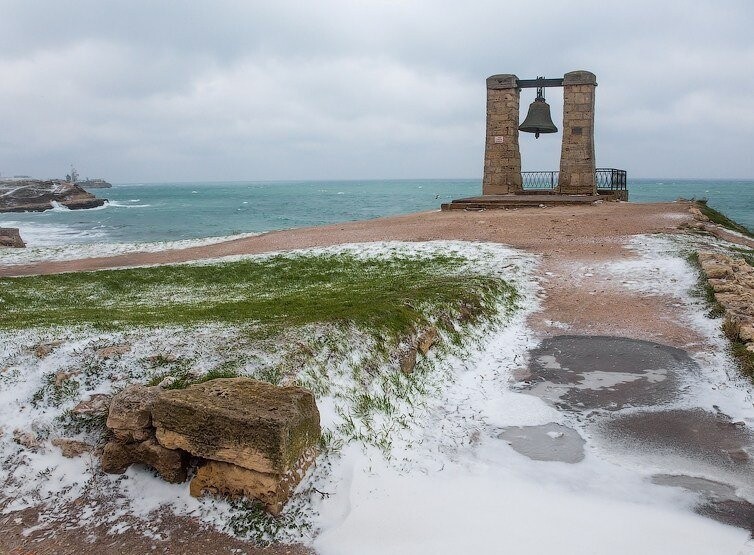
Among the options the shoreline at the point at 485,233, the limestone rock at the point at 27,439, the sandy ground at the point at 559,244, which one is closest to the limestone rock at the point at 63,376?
the limestone rock at the point at 27,439

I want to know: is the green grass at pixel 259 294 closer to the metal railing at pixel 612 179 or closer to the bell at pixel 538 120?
the bell at pixel 538 120

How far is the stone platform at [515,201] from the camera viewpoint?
23.3m

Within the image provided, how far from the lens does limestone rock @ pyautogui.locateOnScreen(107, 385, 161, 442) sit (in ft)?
18.8

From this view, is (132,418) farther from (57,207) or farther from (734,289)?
(57,207)

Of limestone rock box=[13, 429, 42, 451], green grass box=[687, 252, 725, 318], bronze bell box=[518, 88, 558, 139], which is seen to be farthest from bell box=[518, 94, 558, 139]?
limestone rock box=[13, 429, 42, 451]

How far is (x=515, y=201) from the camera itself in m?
23.5

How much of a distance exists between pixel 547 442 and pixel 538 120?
19.4m

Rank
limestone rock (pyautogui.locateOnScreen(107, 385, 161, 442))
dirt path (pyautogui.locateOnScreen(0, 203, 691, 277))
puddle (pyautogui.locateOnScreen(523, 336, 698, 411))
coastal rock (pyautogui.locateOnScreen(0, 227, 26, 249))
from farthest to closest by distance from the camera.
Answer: coastal rock (pyautogui.locateOnScreen(0, 227, 26, 249))
dirt path (pyautogui.locateOnScreen(0, 203, 691, 277))
puddle (pyautogui.locateOnScreen(523, 336, 698, 411))
limestone rock (pyautogui.locateOnScreen(107, 385, 161, 442))

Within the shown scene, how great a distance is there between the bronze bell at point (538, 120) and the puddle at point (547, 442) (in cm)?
1870

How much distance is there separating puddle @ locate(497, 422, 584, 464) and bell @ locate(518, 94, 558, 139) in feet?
61.3

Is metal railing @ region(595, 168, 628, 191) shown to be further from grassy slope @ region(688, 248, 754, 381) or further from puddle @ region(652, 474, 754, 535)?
puddle @ region(652, 474, 754, 535)

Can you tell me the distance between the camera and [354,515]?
17.4 feet

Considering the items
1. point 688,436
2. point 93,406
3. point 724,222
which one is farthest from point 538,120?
point 93,406

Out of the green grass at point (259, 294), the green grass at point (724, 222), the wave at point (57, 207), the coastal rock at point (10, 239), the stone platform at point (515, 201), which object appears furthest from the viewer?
the wave at point (57, 207)
